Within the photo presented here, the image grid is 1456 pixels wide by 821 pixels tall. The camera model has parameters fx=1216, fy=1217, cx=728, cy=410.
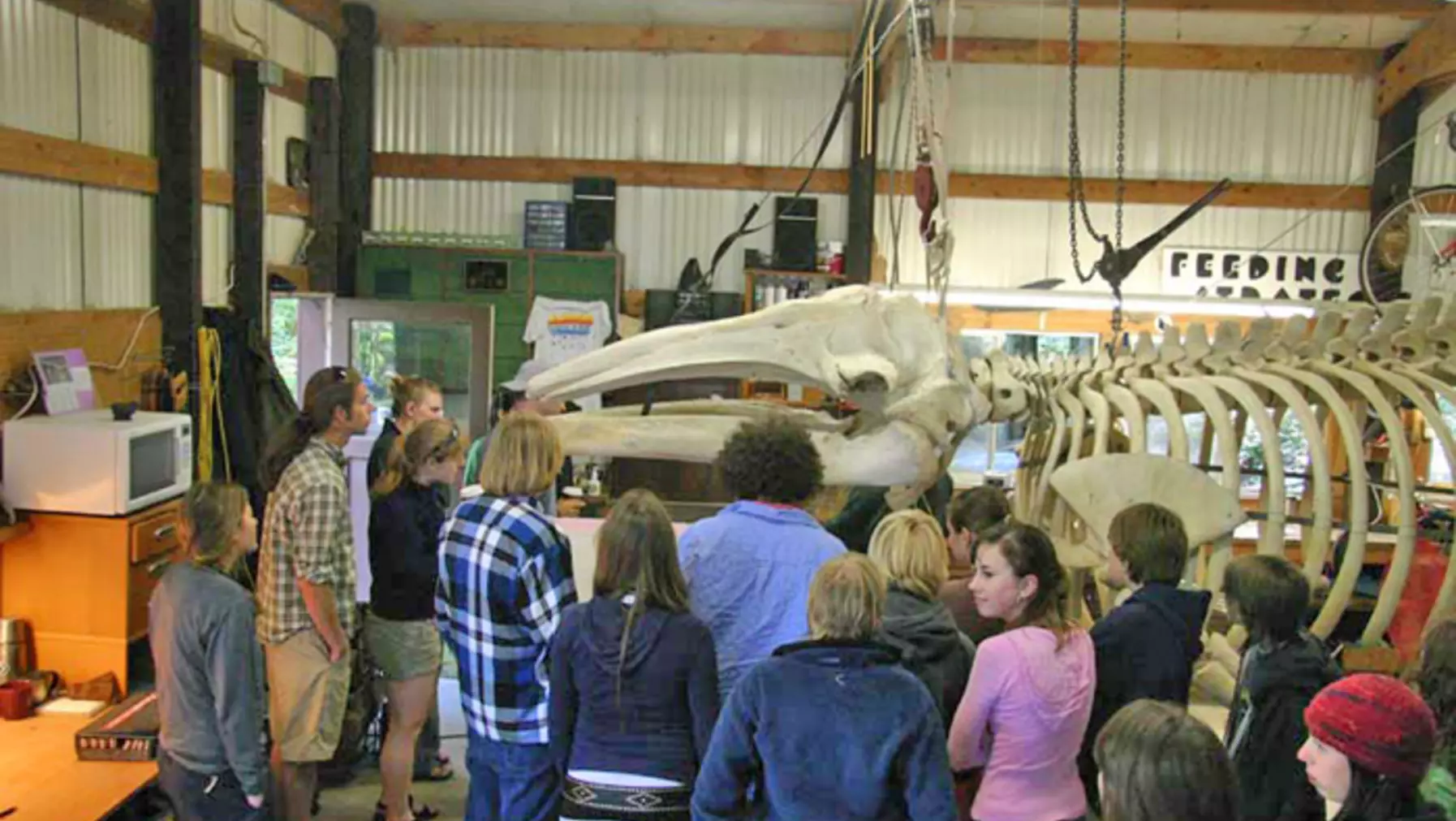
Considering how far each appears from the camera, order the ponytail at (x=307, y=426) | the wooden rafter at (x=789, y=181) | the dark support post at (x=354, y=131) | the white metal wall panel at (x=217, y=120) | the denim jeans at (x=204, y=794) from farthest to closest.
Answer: the wooden rafter at (x=789, y=181) → the dark support post at (x=354, y=131) → the white metal wall panel at (x=217, y=120) → the ponytail at (x=307, y=426) → the denim jeans at (x=204, y=794)

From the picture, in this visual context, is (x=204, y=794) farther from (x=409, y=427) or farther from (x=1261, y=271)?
(x=1261, y=271)

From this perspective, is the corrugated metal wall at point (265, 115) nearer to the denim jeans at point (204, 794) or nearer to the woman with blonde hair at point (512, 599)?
the denim jeans at point (204, 794)

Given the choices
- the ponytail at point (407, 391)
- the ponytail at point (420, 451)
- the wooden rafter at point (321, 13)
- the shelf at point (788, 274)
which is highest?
the wooden rafter at point (321, 13)

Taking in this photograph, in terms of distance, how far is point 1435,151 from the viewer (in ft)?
35.2

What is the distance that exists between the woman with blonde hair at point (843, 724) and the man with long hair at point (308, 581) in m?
2.09

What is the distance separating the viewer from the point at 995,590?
3.01 meters

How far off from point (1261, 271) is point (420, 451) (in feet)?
30.1

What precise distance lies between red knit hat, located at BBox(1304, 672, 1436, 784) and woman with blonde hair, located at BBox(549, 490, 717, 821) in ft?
4.11

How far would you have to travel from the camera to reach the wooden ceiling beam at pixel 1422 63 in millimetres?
9938

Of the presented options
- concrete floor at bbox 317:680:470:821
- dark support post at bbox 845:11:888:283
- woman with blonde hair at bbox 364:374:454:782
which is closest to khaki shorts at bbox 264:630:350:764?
concrete floor at bbox 317:680:470:821

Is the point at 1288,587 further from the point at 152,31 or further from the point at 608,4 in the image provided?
the point at 608,4

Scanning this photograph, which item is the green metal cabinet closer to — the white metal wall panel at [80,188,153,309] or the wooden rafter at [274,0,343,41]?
the wooden rafter at [274,0,343,41]

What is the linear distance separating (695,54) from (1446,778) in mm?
9938

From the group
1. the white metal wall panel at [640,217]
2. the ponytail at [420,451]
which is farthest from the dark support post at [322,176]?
the ponytail at [420,451]
